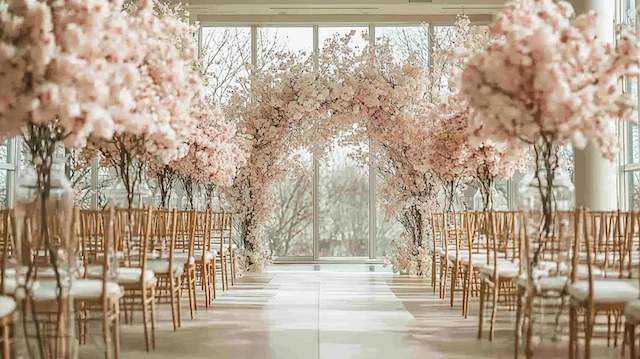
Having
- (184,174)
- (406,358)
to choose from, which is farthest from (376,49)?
(406,358)

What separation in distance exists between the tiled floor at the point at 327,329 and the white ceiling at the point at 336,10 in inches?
196

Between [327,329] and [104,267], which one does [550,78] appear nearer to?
[104,267]

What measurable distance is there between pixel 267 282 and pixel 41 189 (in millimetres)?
7025

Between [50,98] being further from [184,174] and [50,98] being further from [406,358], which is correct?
[184,174]

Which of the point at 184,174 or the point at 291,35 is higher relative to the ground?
the point at 291,35

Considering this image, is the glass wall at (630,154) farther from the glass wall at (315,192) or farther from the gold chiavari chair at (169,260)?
the gold chiavari chair at (169,260)

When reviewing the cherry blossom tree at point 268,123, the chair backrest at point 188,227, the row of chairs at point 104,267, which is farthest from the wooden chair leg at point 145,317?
the cherry blossom tree at point 268,123

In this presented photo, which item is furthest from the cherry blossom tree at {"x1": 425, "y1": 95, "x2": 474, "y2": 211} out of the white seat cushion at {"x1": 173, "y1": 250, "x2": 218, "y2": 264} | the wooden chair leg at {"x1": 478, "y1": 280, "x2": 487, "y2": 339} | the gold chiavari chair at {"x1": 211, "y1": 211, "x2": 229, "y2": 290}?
the white seat cushion at {"x1": 173, "y1": 250, "x2": 218, "y2": 264}

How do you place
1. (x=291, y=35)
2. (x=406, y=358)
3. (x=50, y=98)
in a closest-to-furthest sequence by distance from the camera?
1. (x=50, y=98)
2. (x=406, y=358)
3. (x=291, y=35)

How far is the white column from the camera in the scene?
31.0 feet

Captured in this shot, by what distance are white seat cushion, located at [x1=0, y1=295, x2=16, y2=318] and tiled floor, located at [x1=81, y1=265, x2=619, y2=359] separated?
1321 millimetres

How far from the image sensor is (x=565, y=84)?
3680 millimetres

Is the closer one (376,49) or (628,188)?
(628,188)

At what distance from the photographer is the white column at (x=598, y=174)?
945 centimetres
